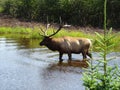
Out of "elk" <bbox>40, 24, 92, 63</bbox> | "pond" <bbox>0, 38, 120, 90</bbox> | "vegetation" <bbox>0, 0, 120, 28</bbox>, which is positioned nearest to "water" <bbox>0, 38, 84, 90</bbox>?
"pond" <bbox>0, 38, 120, 90</bbox>

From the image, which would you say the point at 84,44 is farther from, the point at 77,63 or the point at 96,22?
the point at 96,22

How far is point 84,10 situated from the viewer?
3950 cm

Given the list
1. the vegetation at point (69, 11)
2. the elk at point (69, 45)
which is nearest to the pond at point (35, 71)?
the elk at point (69, 45)

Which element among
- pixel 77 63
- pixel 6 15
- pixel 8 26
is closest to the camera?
pixel 77 63

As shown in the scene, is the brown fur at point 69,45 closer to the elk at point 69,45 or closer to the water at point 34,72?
the elk at point 69,45

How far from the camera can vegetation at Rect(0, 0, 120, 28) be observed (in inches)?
1491

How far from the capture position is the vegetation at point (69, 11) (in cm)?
3788

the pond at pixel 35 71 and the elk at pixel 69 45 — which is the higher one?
the elk at pixel 69 45

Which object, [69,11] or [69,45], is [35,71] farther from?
[69,11]

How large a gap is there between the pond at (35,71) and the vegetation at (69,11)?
16384 millimetres

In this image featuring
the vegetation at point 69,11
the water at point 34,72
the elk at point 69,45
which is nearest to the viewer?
the water at point 34,72

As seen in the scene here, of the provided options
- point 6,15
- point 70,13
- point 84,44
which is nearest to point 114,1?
point 70,13

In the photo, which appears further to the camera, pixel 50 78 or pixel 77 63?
pixel 77 63

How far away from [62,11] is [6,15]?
729 centimetres
